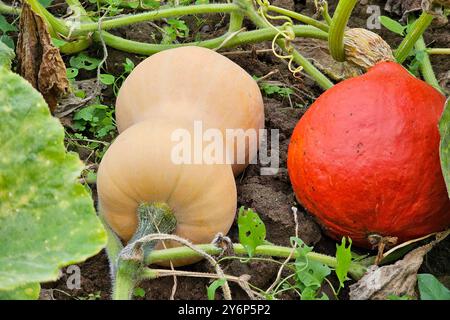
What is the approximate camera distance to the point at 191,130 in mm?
1955

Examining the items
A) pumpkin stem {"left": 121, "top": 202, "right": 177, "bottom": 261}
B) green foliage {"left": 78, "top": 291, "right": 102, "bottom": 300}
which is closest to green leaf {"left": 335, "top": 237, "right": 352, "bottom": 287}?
pumpkin stem {"left": 121, "top": 202, "right": 177, "bottom": 261}

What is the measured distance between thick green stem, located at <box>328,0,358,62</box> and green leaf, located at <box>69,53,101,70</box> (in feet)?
2.28

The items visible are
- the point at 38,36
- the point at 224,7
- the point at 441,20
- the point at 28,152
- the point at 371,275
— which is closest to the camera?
the point at 28,152

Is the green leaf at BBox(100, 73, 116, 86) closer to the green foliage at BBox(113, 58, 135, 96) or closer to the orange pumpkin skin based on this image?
the green foliage at BBox(113, 58, 135, 96)

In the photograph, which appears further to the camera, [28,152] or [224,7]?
[224,7]

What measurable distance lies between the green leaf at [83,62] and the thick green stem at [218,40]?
0.07 meters

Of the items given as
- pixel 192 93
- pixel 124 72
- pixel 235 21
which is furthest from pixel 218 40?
pixel 192 93

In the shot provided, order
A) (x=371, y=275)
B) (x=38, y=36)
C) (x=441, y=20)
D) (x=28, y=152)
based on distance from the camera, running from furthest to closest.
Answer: (x=38, y=36), (x=441, y=20), (x=371, y=275), (x=28, y=152)

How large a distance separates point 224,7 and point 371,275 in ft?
2.92

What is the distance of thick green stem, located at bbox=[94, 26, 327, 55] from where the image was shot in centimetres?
235

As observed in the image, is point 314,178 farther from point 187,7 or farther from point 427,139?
point 187,7

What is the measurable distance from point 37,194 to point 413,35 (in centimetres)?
115

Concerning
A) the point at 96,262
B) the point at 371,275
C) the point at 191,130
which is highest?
the point at 191,130
